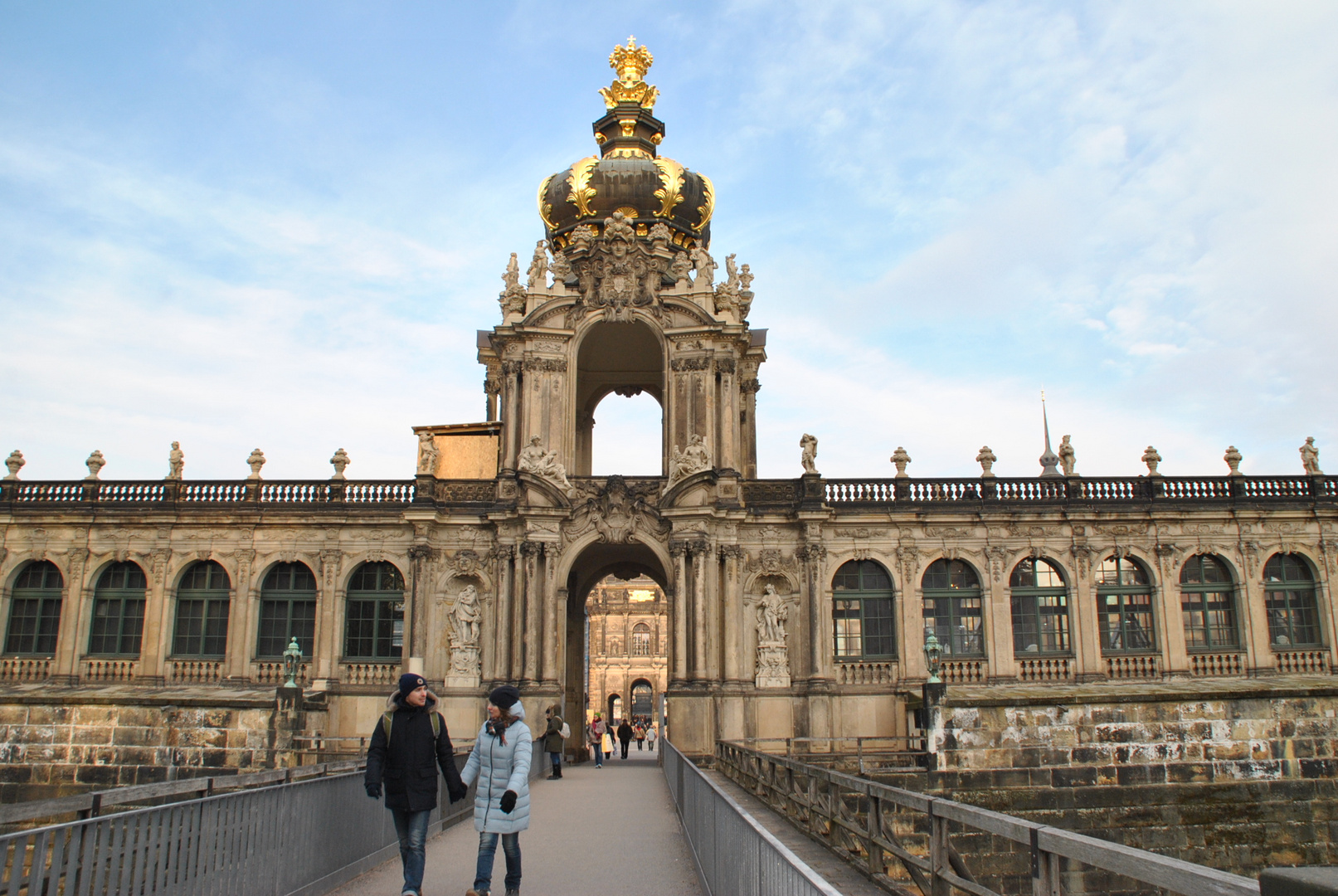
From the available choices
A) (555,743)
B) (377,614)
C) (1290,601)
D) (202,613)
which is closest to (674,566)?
(555,743)

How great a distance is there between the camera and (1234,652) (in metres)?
31.1

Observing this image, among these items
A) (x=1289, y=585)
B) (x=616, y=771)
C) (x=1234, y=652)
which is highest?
(x=1289, y=585)

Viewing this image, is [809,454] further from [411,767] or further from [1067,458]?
[411,767]

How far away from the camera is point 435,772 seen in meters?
9.80

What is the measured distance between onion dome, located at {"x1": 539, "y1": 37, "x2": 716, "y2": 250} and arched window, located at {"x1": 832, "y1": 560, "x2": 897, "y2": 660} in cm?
1238

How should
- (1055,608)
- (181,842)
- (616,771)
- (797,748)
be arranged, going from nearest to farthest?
(181,842), (616,771), (797,748), (1055,608)

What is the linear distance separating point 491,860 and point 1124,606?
26.7 meters

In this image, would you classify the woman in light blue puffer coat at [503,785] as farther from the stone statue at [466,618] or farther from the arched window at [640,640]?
the arched window at [640,640]

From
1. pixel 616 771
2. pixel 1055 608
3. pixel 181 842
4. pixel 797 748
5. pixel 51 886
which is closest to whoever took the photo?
pixel 51 886

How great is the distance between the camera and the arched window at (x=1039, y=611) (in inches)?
1233

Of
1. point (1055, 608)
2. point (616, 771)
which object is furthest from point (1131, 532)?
point (616, 771)

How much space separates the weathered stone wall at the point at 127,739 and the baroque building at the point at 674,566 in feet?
9.47

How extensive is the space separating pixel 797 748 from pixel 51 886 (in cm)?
2437

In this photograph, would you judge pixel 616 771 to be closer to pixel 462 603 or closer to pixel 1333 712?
pixel 462 603
